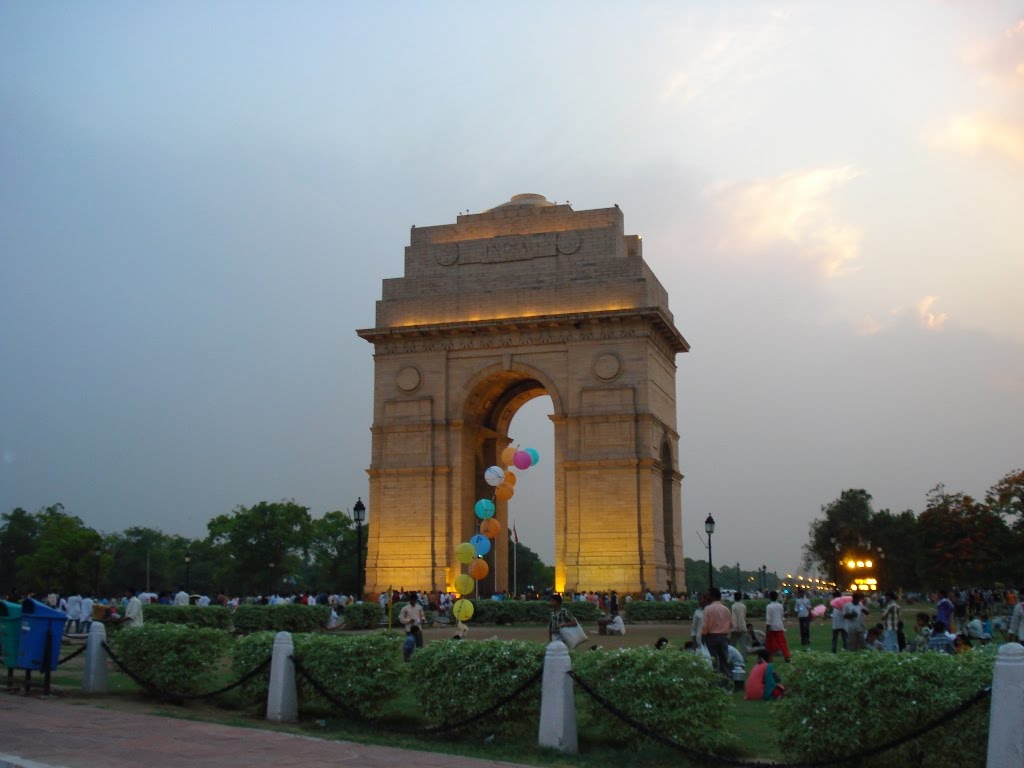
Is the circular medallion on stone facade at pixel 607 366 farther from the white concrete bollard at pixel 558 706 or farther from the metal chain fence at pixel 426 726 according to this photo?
the white concrete bollard at pixel 558 706

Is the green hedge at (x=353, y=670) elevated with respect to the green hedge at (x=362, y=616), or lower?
lower

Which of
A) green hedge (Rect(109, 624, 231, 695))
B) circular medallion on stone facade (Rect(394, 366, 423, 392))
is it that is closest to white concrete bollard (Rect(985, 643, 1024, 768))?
green hedge (Rect(109, 624, 231, 695))

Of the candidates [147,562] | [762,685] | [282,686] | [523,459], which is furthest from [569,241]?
[147,562]

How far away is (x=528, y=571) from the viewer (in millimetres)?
103688

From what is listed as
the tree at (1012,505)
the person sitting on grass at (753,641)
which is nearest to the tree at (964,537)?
the tree at (1012,505)

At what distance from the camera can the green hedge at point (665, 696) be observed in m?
10.9

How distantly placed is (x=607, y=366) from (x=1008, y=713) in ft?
105

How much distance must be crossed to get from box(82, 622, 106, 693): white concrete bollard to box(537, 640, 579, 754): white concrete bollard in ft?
26.2

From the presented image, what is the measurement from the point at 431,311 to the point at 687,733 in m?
33.0

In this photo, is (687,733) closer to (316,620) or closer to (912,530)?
(316,620)

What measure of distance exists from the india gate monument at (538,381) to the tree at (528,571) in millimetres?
46250

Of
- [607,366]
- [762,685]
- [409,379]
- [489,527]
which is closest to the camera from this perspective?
[762,685]

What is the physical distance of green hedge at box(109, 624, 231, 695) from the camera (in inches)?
598

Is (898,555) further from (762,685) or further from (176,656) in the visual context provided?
(176,656)
